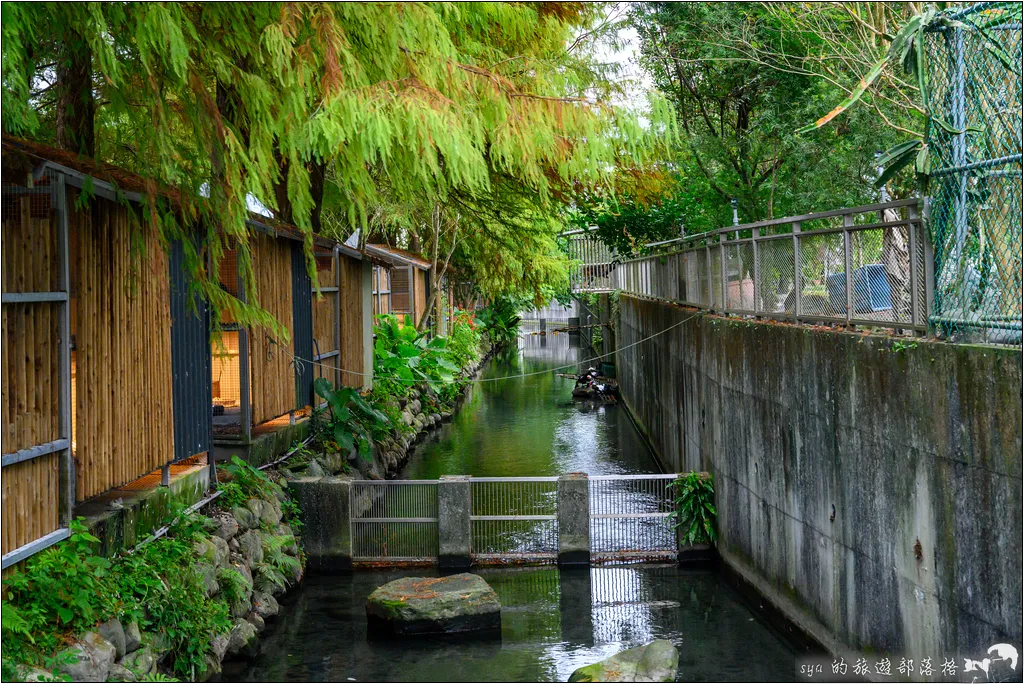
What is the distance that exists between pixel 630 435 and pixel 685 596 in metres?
12.0

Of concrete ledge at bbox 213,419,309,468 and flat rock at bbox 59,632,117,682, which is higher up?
concrete ledge at bbox 213,419,309,468

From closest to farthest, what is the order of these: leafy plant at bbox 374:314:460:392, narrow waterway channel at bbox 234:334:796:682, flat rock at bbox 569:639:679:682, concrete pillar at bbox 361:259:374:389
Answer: flat rock at bbox 569:639:679:682
narrow waterway channel at bbox 234:334:796:682
concrete pillar at bbox 361:259:374:389
leafy plant at bbox 374:314:460:392

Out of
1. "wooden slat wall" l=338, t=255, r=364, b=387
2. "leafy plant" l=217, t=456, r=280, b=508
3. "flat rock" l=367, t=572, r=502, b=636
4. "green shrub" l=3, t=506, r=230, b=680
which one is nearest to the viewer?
"green shrub" l=3, t=506, r=230, b=680

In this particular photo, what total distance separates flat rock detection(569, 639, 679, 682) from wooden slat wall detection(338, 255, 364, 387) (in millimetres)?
9508

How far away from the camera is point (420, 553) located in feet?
42.4

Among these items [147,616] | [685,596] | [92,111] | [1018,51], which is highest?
[92,111]

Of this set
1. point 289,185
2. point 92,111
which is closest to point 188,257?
point 289,185

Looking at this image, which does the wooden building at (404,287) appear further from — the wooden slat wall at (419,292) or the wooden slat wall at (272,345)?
the wooden slat wall at (272,345)

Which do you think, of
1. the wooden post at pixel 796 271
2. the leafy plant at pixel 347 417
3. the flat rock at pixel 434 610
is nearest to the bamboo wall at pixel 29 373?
the flat rock at pixel 434 610

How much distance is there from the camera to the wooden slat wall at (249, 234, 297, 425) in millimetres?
13000

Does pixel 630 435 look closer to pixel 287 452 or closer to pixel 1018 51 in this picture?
pixel 287 452

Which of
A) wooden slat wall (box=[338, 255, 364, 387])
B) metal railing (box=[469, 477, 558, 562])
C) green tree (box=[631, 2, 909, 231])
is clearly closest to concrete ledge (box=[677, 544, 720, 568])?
metal railing (box=[469, 477, 558, 562])

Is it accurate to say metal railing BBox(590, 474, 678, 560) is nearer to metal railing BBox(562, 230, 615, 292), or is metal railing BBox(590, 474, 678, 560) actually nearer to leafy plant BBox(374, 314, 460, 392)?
leafy plant BBox(374, 314, 460, 392)

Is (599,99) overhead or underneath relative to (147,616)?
overhead
